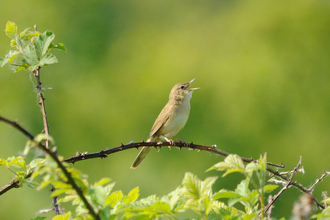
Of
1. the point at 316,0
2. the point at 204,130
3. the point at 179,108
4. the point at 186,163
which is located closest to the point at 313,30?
the point at 316,0

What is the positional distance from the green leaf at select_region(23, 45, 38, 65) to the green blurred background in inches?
490

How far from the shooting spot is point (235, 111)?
17656mm

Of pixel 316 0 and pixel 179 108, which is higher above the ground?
pixel 316 0

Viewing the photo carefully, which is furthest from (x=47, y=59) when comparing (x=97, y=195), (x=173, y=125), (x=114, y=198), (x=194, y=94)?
(x=194, y=94)

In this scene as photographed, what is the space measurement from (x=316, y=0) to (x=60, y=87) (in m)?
17.0

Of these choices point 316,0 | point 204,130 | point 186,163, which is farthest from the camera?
point 316,0

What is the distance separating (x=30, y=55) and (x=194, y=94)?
1563 centimetres

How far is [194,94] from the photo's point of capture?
56.7 feet

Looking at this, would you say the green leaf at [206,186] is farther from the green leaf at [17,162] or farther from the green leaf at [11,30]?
the green leaf at [11,30]

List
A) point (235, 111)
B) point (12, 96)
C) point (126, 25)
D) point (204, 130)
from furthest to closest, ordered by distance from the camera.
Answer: point (126, 25), point (12, 96), point (235, 111), point (204, 130)

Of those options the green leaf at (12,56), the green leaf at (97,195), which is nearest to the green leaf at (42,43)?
the green leaf at (12,56)

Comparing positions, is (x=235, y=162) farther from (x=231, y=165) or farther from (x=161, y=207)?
(x=161, y=207)

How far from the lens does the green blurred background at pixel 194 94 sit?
15.6 meters

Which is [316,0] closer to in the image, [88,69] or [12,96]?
[88,69]
